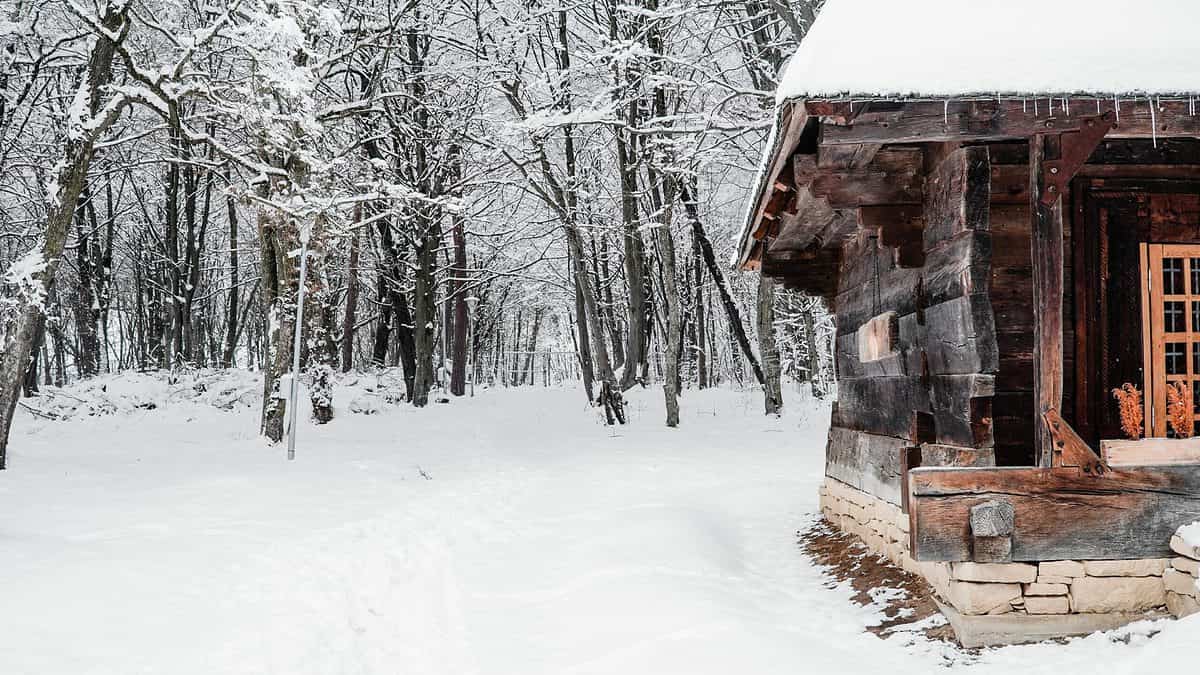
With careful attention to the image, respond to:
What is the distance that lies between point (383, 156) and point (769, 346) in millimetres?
11464

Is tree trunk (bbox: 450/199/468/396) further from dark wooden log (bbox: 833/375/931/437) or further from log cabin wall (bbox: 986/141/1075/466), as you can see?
log cabin wall (bbox: 986/141/1075/466)

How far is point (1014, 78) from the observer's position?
5137 millimetres

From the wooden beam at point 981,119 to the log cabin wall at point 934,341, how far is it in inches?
23.0

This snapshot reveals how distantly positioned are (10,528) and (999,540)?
7234 mm

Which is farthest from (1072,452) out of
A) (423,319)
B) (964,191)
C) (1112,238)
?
(423,319)

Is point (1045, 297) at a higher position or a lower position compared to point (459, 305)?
lower

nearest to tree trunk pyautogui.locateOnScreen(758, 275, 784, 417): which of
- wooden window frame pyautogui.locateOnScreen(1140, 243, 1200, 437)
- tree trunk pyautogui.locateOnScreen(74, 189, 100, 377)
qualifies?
wooden window frame pyautogui.locateOnScreen(1140, 243, 1200, 437)

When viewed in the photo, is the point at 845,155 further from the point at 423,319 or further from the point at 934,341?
the point at 423,319

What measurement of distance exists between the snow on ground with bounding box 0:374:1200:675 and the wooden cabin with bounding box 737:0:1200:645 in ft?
1.76

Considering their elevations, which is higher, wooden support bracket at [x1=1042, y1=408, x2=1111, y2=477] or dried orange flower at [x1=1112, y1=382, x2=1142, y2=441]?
dried orange flower at [x1=1112, y1=382, x2=1142, y2=441]

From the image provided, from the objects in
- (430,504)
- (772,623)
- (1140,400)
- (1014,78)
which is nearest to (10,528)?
(430,504)

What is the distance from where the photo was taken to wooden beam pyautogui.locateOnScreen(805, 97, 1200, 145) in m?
5.27

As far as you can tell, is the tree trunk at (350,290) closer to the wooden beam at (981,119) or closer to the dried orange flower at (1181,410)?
the wooden beam at (981,119)

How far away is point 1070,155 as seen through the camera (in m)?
5.53
